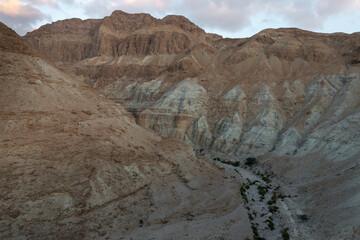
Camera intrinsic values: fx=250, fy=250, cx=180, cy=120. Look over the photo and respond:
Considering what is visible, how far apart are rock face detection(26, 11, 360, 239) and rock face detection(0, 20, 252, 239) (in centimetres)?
861

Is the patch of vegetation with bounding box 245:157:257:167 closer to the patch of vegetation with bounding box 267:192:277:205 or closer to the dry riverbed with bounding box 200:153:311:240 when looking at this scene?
the dry riverbed with bounding box 200:153:311:240

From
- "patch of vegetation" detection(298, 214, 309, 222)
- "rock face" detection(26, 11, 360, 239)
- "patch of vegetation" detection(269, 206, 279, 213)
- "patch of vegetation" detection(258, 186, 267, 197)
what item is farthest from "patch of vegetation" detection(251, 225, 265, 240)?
"patch of vegetation" detection(258, 186, 267, 197)

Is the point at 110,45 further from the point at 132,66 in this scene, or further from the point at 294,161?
the point at 294,161

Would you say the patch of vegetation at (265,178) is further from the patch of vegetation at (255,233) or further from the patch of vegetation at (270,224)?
the patch of vegetation at (255,233)

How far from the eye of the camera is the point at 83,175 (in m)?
14.4

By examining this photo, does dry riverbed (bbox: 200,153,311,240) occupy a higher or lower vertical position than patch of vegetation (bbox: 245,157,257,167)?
lower

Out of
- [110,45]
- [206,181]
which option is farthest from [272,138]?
[110,45]

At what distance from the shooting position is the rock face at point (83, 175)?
39.9ft

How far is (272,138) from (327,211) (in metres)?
20.5

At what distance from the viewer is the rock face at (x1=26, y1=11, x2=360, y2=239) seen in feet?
90.8

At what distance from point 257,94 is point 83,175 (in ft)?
122

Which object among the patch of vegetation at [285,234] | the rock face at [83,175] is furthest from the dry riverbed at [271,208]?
the rock face at [83,175]

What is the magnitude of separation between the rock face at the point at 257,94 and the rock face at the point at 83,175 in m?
8.61

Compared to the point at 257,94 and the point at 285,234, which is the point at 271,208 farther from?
the point at 257,94
